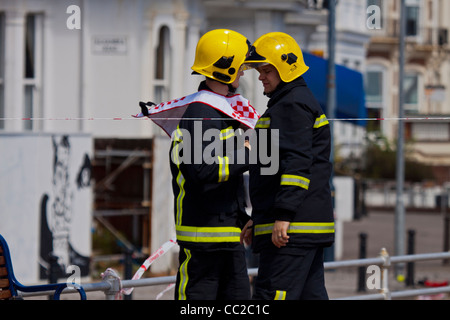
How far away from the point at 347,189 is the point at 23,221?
1023cm

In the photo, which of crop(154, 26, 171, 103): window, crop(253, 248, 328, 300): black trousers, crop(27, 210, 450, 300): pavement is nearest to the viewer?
crop(253, 248, 328, 300): black trousers

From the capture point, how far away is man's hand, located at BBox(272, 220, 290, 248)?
558 centimetres

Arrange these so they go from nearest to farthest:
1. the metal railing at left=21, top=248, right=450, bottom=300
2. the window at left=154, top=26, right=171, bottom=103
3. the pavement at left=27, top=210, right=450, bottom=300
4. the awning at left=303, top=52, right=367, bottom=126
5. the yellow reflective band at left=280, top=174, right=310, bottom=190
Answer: the yellow reflective band at left=280, top=174, right=310, bottom=190
the metal railing at left=21, top=248, right=450, bottom=300
the pavement at left=27, top=210, right=450, bottom=300
the awning at left=303, top=52, right=367, bottom=126
the window at left=154, top=26, right=171, bottom=103

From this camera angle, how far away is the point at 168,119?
6.18 m

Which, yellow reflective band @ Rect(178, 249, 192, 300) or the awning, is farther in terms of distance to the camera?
the awning

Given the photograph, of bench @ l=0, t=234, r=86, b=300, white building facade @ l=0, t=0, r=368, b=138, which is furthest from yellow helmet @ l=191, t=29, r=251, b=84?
white building facade @ l=0, t=0, r=368, b=138

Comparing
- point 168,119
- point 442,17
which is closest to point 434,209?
point 442,17

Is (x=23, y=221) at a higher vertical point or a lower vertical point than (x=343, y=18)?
lower

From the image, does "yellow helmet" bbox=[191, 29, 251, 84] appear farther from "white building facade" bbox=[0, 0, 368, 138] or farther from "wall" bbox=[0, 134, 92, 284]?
"white building facade" bbox=[0, 0, 368, 138]

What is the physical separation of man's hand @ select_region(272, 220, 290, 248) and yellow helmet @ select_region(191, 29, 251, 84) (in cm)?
83

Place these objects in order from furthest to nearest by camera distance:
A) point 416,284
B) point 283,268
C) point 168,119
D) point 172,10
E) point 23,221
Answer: point 172,10 < point 416,284 < point 23,221 < point 168,119 < point 283,268

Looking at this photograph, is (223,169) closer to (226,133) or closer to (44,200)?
(226,133)

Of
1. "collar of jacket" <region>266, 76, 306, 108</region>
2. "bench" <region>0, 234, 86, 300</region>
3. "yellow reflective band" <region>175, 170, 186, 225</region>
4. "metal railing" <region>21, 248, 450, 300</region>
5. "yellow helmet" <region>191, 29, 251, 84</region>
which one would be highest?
"yellow helmet" <region>191, 29, 251, 84</region>
